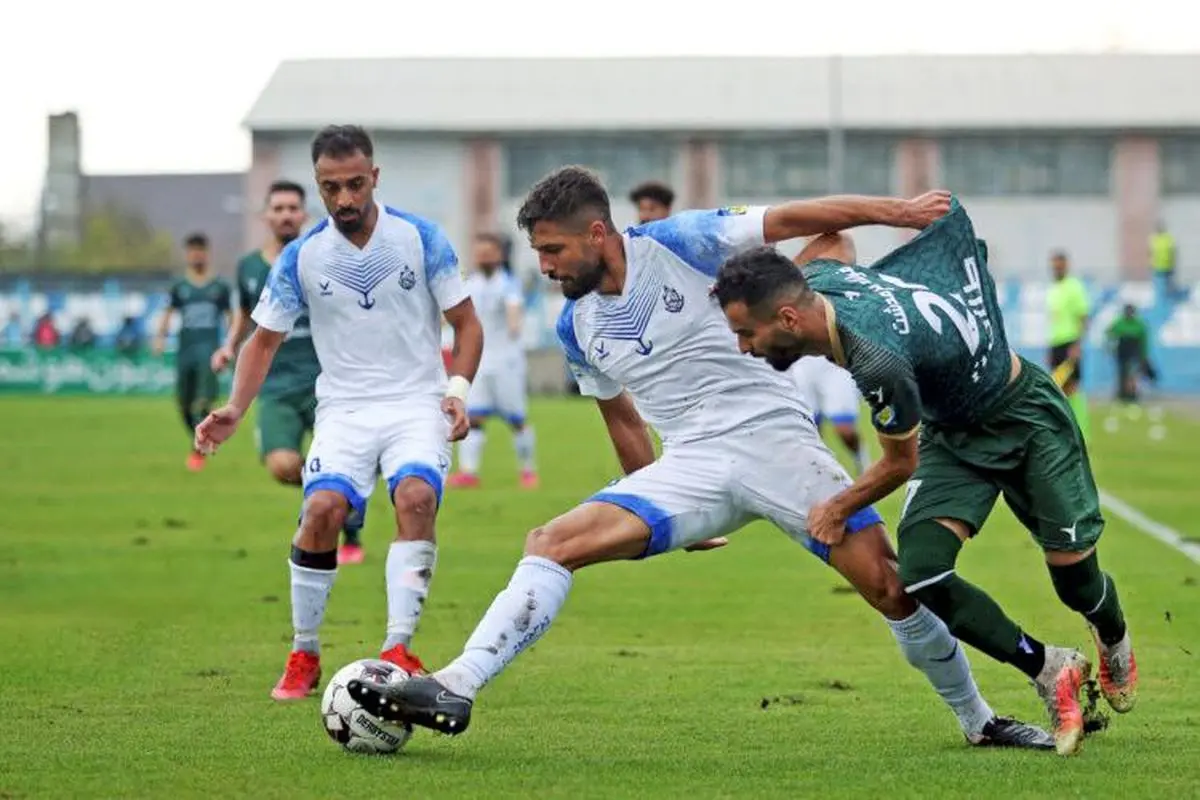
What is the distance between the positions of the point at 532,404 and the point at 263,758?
35142mm

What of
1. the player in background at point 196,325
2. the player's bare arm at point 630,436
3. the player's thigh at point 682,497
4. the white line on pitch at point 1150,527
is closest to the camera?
the player's thigh at point 682,497

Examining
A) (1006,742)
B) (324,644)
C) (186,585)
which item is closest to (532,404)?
(186,585)

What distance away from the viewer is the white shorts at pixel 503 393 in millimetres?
22391

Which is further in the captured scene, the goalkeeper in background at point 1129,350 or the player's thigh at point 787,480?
the goalkeeper in background at point 1129,350

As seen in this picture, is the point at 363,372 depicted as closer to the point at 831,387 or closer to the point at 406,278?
the point at 406,278

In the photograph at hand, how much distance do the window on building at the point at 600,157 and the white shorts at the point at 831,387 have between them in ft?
159

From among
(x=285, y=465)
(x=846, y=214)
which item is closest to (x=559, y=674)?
(x=846, y=214)

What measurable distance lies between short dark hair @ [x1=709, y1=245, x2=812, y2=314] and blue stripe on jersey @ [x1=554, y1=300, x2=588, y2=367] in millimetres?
949

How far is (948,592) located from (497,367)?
15.0 meters

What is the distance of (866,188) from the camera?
69.7 metres

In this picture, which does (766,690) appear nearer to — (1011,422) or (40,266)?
(1011,422)

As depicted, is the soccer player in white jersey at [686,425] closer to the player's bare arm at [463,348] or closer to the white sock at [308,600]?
the player's bare arm at [463,348]

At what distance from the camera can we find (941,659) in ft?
25.7

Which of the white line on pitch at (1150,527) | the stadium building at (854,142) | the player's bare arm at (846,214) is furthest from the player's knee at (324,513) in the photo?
the stadium building at (854,142)
